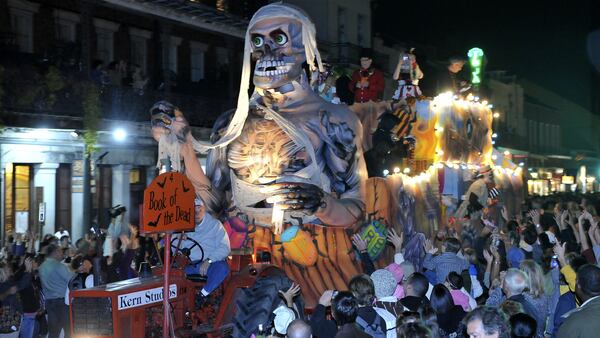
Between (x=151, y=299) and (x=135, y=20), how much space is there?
19470 mm

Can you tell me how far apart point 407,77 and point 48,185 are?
11218mm

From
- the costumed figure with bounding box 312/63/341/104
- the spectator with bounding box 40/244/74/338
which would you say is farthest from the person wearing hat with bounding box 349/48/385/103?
the spectator with bounding box 40/244/74/338

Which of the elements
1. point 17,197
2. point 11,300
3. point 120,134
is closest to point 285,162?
point 11,300

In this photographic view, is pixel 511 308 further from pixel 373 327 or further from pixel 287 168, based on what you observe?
pixel 287 168

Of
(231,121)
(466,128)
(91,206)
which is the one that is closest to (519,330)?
(231,121)

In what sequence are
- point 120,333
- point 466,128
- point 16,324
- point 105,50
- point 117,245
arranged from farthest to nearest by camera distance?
point 105,50
point 466,128
point 117,245
point 16,324
point 120,333

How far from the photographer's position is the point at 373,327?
7945 mm

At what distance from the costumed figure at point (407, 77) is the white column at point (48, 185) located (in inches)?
428

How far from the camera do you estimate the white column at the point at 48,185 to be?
2322 cm

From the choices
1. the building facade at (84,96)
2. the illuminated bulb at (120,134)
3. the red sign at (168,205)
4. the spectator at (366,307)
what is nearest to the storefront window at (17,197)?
the building facade at (84,96)

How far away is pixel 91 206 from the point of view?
24.2m

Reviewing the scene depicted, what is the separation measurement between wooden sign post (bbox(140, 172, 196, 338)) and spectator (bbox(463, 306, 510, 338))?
3.24 m

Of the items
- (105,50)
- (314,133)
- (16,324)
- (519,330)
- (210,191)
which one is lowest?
(16,324)

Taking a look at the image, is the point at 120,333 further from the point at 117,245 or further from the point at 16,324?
the point at 117,245
